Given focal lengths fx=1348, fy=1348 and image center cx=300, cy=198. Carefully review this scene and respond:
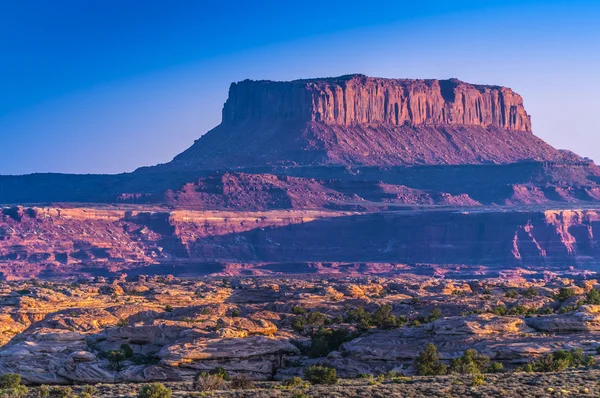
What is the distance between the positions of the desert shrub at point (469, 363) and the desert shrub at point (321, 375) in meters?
3.64

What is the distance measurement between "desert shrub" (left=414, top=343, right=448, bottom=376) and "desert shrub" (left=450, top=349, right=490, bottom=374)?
0.34m

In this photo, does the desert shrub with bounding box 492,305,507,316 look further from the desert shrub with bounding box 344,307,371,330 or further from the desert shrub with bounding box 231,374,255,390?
the desert shrub with bounding box 231,374,255,390

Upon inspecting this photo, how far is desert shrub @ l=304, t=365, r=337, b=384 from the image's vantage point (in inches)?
1473

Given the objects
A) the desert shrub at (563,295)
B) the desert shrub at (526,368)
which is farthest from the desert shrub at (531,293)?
the desert shrub at (526,368)

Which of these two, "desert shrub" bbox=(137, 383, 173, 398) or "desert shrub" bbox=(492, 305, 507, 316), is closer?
"desert shrub" bbox=(137, 383, 173, 398)

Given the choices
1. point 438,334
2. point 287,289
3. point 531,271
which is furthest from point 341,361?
point 531,271

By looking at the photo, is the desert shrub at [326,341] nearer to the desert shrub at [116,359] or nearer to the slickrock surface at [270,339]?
the slickrock surface at [270,339]

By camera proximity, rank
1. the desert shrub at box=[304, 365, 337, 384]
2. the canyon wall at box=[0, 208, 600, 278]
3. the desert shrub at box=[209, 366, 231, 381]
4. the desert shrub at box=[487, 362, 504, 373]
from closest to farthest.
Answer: the desert shrub at box=[304, 365, 337, 384] < the desert shrub at box=[487, 362, 504, 373] < the desert shrub at box=[209, 366, 231, 381] < the canyon wall at box=[0, 208, 600, 278]

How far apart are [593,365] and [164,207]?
146 metres

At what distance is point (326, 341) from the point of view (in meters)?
45.0

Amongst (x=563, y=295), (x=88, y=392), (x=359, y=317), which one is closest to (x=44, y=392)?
(x=88, y=392)

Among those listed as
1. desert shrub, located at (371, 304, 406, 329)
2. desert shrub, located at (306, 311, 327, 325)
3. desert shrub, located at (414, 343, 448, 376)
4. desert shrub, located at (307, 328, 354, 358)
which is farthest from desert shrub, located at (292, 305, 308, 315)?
desert shrub, located at (414, 343, 448, 376)

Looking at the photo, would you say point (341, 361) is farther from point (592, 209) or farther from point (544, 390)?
point (592, 209)

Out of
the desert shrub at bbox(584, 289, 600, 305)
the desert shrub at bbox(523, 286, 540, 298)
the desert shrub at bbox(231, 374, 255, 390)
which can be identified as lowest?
the desert shrub at bbox(231, 374, 255, 390)
